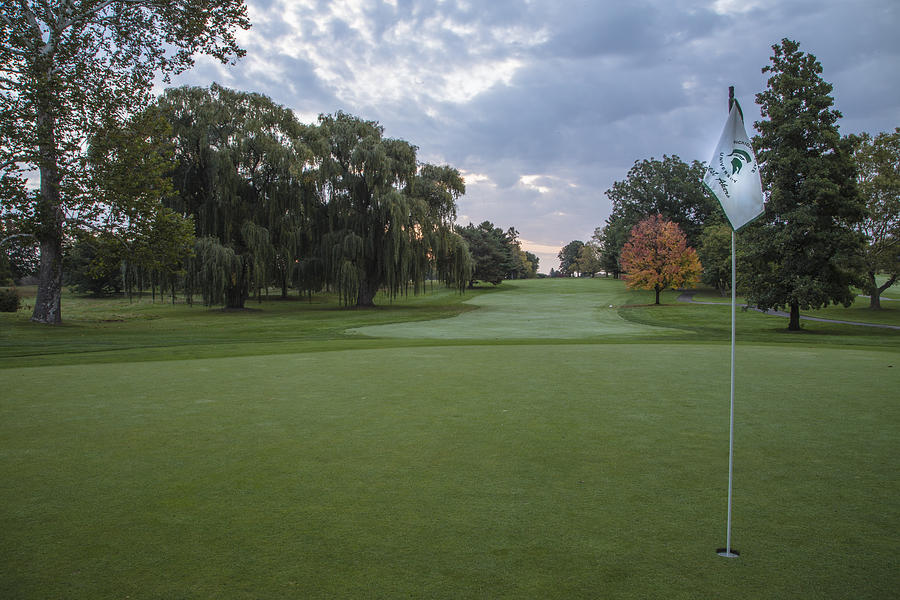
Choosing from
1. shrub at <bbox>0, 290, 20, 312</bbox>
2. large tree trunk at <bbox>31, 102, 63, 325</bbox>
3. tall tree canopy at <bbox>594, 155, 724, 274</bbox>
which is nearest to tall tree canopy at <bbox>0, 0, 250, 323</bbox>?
large tree trunk at <bbox>31, 102, 63, 325</bbox>

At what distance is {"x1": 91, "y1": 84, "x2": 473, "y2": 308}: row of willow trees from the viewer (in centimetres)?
2908

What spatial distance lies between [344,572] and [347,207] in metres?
31.9

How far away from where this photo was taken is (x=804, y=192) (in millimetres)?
21891

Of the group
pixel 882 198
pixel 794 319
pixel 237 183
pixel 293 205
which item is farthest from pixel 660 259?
pixel 237 183

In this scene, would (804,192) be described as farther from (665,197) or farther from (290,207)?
(665,197)

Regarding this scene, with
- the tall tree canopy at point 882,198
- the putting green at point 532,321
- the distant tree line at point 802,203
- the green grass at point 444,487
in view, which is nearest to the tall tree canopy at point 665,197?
the putting green at point 532,321

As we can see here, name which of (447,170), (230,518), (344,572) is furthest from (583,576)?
(447,170)

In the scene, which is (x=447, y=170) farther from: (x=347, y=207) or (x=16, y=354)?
(x=16, y=354)

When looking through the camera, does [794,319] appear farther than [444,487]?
Yes

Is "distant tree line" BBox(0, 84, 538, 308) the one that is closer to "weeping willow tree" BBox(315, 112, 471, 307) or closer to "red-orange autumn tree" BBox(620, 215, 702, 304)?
"weeping willow tree" BBox(315, 112, 471, 307)

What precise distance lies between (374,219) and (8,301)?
2132cm

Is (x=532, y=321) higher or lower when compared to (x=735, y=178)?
lower

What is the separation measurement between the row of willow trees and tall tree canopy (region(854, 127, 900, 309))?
1028 inches

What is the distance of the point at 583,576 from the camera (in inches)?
99.3
